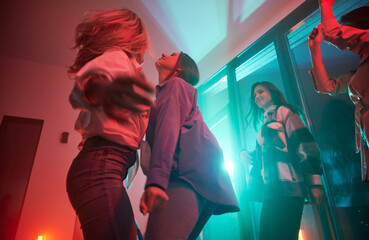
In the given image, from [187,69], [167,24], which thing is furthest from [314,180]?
[167,24]

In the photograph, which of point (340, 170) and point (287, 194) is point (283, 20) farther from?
point (287, 194)

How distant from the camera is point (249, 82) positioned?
2.24 metres

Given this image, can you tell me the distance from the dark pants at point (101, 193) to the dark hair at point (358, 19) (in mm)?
1332

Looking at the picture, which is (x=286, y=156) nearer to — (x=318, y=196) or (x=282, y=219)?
(x=318, y=196)

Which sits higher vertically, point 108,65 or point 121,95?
point 108,65

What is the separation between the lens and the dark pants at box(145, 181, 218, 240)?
54 cm

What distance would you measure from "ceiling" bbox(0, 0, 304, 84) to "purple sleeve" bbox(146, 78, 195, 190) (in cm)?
186

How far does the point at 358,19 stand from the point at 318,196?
1037 mm

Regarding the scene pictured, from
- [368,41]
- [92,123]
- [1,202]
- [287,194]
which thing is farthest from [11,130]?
[368,41]

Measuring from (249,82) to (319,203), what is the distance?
137 cm

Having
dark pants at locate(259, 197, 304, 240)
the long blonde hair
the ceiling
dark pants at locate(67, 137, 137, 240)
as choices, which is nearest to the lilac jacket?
dark pants at locate(67, 137, 137, 240)

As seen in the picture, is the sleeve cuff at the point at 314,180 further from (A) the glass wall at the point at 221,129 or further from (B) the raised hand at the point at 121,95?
(B) the raised hand at the point at 121,95

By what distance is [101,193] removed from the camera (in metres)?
0.55

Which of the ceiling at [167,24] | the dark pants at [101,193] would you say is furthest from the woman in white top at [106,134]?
the ceiling at [167,24]
